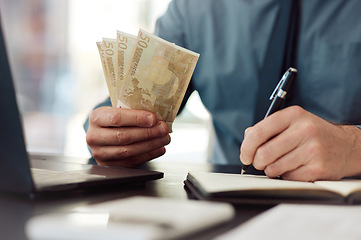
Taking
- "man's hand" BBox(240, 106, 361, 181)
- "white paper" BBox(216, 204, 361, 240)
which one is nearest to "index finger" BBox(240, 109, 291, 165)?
"man's hand" BBox(240, 106, 361, 181)

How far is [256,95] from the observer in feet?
4.91

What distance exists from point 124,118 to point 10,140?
0.49 meters

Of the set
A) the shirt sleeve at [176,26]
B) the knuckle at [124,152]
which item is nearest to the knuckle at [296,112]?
the knuckle at [124,152]

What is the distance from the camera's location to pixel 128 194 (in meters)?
0.60

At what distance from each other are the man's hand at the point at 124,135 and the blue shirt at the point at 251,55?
568mm

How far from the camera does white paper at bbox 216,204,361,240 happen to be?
34 centimetres

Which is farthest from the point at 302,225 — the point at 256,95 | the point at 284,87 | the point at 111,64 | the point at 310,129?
the point at 256,95

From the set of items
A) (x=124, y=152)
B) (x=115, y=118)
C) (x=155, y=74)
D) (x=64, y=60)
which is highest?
(x=64, y=60)

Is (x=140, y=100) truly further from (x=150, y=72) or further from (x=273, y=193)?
(x=273, y=193)

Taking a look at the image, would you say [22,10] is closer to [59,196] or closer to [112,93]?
[112,93]

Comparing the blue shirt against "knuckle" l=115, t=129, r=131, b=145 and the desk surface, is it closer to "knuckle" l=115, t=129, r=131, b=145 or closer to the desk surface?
"knuckle" l=115, t=129, r=131, b=145

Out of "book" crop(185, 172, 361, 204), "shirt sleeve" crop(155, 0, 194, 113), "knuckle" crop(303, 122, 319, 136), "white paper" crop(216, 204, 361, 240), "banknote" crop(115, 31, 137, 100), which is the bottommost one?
"book" crop(185, 172, 361, 204)

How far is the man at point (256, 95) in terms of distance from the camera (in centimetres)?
76

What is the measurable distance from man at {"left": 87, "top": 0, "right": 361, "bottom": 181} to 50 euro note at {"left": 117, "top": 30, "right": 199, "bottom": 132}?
83mm
